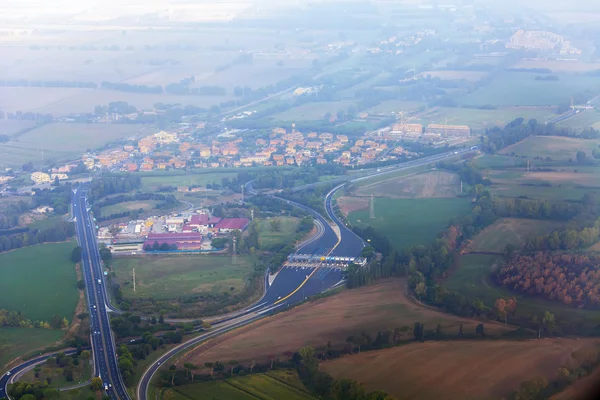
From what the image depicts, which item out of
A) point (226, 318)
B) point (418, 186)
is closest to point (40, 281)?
point (226, 318)

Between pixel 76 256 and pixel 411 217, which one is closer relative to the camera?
pixel 76 256

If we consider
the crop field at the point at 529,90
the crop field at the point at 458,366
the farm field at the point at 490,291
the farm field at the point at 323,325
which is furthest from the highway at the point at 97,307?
the crop field at the point at 529,90

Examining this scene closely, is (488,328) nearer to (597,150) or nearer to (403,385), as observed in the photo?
(403,385)

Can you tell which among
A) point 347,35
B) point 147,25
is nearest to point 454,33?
point 347,35

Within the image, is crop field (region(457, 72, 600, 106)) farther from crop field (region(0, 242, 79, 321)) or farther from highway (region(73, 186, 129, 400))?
crop field (region(0, 242, 79, 321))

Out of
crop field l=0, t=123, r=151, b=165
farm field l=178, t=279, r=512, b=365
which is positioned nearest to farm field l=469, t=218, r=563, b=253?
farm field l=178, t=279, r=512, b=365

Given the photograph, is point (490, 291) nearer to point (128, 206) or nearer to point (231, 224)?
point (231, 224)

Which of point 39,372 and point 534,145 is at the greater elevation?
point 534,145
